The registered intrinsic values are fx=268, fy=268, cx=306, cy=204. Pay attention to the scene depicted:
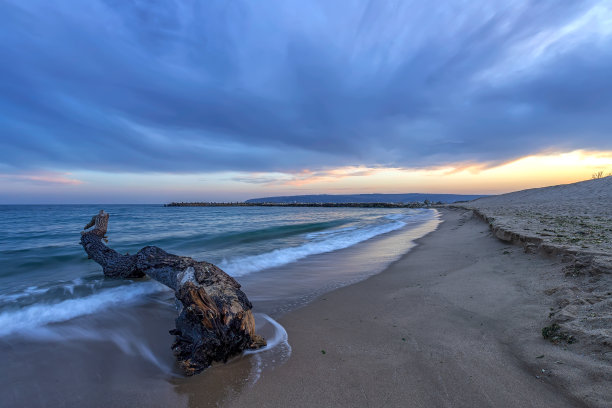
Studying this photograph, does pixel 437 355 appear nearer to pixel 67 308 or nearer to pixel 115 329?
pixel 115 329

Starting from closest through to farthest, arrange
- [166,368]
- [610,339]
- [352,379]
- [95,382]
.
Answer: [610,339]
[352,379]
[95,382]
[166,368]

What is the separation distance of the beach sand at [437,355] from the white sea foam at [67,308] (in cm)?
Result: 342

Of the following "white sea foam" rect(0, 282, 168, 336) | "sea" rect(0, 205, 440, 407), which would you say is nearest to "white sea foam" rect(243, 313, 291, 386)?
"sea" rect(0, 205, 440, 407)

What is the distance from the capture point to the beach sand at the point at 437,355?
2104mm

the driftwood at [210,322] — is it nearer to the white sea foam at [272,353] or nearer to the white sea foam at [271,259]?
the white sea foam at [272,353]

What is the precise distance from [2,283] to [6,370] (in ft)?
18.5

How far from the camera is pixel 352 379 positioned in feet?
7.98

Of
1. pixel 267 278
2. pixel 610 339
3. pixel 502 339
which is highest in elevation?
pixel 610 339

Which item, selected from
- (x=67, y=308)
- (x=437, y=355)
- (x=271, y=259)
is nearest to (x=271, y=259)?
(x=271, y=259)

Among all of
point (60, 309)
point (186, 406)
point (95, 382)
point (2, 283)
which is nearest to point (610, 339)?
point (186, 406)

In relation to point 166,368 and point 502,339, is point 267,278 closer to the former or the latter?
point 166,368

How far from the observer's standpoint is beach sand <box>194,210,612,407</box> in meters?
2.10

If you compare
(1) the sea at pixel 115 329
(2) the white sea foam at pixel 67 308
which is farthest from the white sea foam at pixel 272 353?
(2) the white sea foam at pixel 67 308

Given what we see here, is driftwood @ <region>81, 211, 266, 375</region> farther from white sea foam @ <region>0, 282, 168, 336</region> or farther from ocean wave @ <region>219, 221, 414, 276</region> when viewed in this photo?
ocean wave @ <region>219, 221, 414, 276</region>
